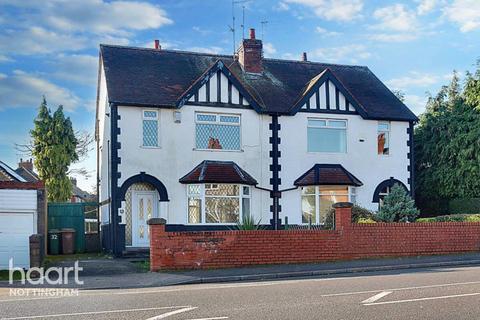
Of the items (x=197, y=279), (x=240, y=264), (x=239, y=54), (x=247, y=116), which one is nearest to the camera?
(x=197, y=279)

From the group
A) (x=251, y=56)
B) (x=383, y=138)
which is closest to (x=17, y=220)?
(x=251, y=56)

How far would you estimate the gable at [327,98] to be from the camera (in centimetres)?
2634

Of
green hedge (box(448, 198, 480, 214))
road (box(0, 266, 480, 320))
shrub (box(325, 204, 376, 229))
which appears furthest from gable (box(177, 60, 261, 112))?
road (box(0, 266, 480, 320))

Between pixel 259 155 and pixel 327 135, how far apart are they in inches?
128

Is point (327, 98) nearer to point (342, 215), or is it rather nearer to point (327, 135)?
point (327, 135)

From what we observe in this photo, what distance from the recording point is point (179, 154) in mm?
24547

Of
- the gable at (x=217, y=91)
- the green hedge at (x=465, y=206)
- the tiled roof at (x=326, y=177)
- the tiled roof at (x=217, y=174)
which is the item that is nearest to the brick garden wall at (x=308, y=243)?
the tiled roof at (x=326, y=177)

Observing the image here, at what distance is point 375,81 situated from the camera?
30.4 m

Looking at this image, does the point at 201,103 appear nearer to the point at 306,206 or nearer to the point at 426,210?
the point at 306,206

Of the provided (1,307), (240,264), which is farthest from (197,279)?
(1,307)

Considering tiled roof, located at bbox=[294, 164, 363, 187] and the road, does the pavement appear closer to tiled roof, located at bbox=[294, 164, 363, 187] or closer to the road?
the road

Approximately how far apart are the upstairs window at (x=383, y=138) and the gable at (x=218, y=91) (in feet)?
19.2

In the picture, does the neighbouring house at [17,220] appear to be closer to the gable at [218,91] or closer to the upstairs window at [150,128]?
the upstairs window at [150,128]

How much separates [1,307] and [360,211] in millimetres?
14036
